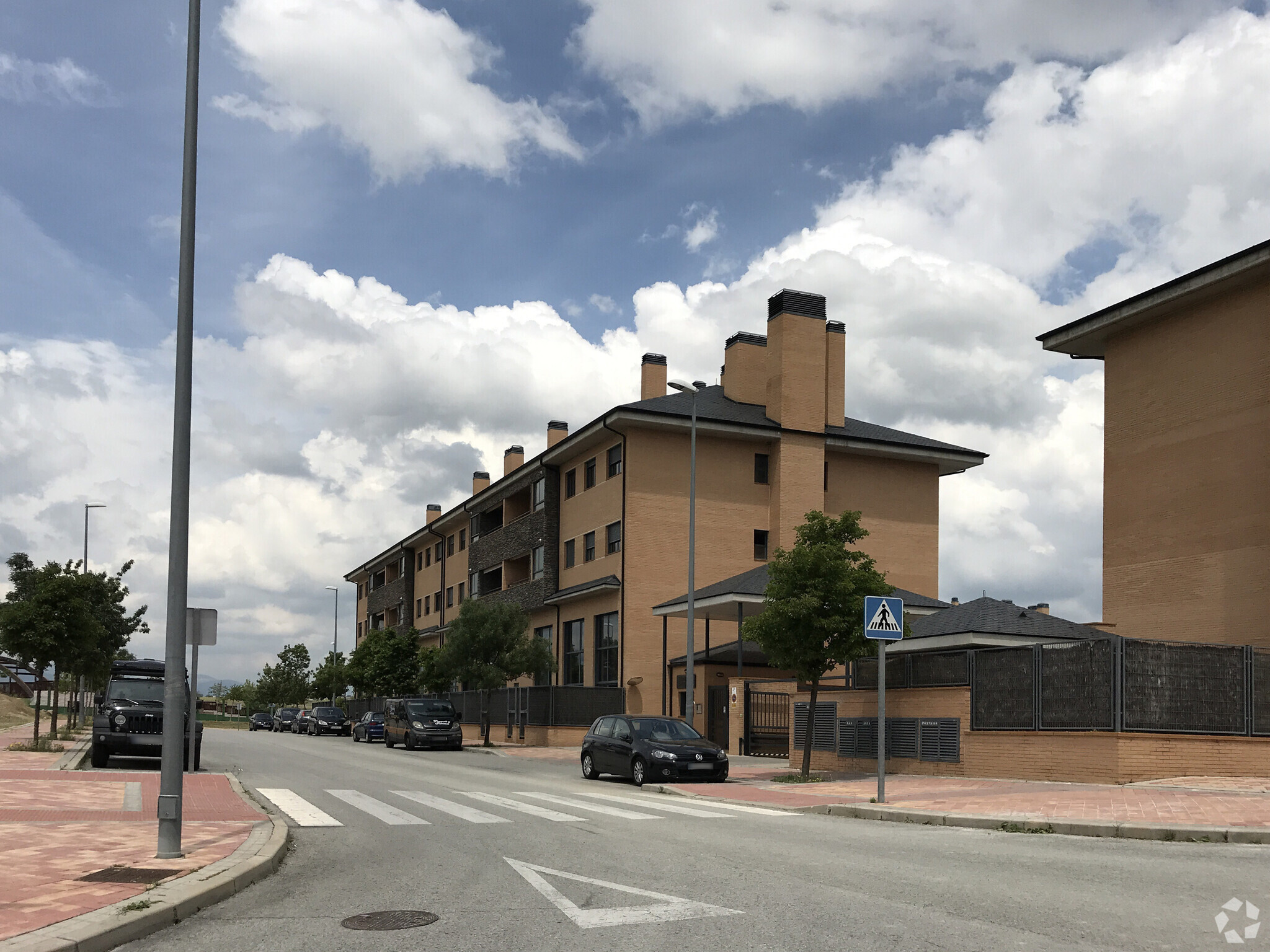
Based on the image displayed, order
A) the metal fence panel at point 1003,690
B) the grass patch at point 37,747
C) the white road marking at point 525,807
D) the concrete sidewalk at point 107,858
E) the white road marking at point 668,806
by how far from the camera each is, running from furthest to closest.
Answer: the grass patch at point 37,747 < the metal fence panel at point 1003,690 < the white road marking at point 668,806 < the white road marking at point 525,807 < the concrete sidewalk at point 107,858

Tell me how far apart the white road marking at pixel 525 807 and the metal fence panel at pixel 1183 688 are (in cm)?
940

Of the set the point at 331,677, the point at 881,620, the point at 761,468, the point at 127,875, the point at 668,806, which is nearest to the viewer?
the point at 127,875

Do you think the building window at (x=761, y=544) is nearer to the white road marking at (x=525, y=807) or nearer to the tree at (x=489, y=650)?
A: the tree at (x=489, y=650)

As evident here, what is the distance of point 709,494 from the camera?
43.0 metres

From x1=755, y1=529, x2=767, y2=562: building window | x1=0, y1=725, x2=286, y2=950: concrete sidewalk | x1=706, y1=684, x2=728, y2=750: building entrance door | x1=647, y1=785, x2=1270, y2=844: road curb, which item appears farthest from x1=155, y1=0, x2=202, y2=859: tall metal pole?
x1=755, y1=529, x2=767, y2=562: building window

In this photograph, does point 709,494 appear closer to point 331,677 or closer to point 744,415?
point 744,415

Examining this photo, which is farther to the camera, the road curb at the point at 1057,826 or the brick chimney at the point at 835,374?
the brick chimney at the point at 835,374

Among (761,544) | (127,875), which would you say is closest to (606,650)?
(761,544)

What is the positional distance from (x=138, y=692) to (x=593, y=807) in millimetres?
12532

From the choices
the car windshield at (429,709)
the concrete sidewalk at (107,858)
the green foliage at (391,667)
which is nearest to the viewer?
the concrete sidewalk at (107,858)

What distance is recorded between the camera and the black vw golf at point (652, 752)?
22594mm

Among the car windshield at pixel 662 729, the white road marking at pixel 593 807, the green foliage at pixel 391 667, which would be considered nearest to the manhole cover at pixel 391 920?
the white road marking at pixel 593 807

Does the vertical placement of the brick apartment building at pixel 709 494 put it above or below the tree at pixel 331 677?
above

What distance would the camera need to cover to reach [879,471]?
46719 mm
